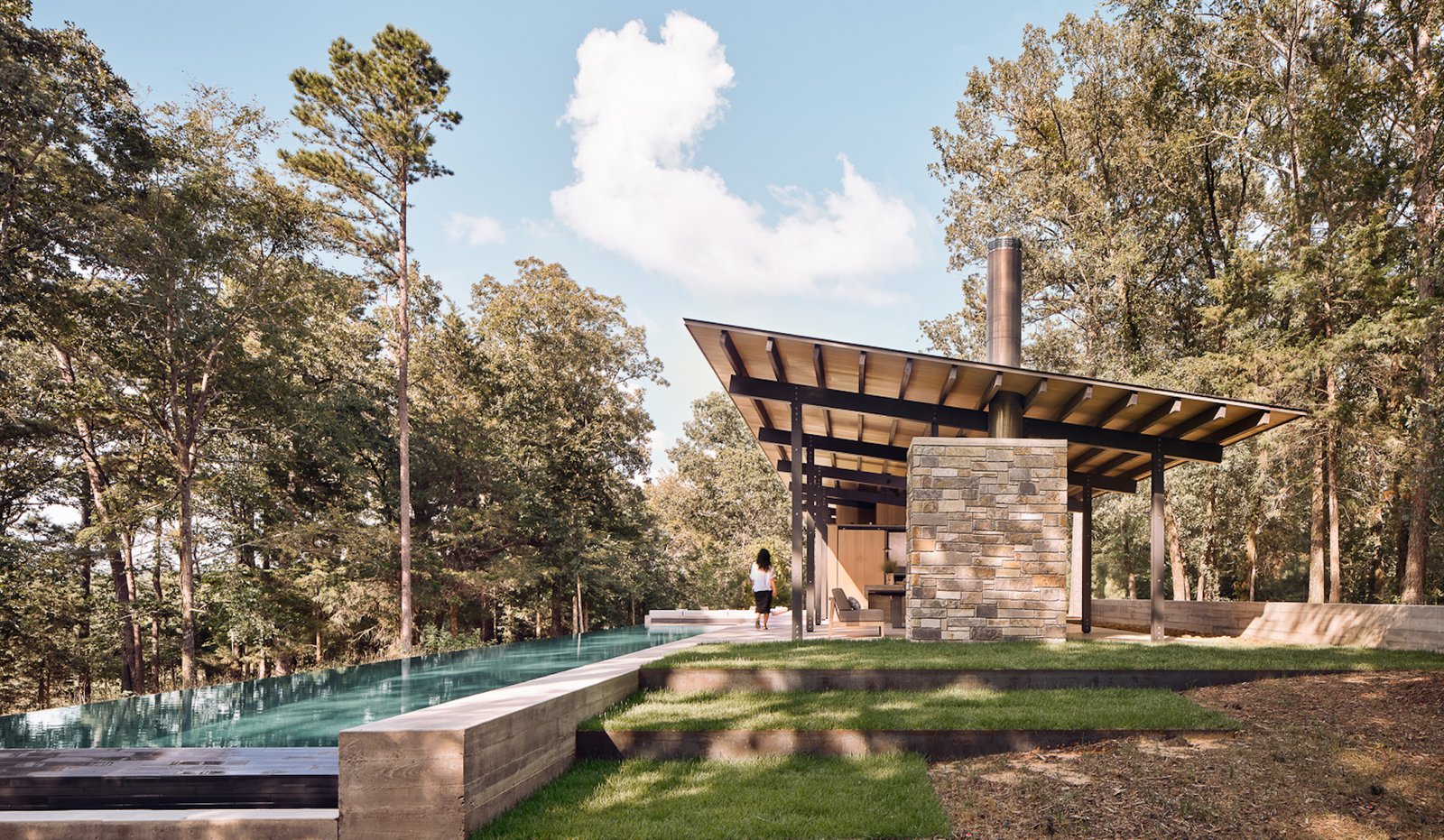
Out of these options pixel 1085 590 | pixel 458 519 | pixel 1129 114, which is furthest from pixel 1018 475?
pixel 458 519

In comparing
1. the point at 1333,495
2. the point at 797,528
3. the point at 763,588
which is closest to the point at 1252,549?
the point at 1333,495

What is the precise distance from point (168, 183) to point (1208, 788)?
18.4 metres

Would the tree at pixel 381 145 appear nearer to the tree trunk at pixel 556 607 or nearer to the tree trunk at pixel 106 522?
the tree trunk at pixel 106 522

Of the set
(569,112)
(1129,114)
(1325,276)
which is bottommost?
(1325,276)

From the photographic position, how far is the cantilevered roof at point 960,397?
9328 millimetres

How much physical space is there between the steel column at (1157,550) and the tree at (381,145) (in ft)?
51.0

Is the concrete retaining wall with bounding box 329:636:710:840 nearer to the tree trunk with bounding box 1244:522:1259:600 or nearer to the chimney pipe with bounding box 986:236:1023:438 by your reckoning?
the chimney pipe with bounding box 986:236:1023:438

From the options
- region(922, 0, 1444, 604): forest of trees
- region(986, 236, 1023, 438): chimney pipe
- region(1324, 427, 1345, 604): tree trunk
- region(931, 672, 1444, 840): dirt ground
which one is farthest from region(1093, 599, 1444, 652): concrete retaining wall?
region(986, 236, 1023, 438): chimney pipe

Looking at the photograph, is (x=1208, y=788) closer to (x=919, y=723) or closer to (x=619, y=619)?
(x=919, y=723)

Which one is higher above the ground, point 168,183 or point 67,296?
point 168,183

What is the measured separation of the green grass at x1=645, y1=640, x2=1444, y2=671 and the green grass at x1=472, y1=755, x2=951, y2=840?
187cm

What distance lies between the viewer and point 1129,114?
726 inches

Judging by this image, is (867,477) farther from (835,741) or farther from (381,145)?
(381,145)

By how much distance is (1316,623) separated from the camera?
10.7 meters
